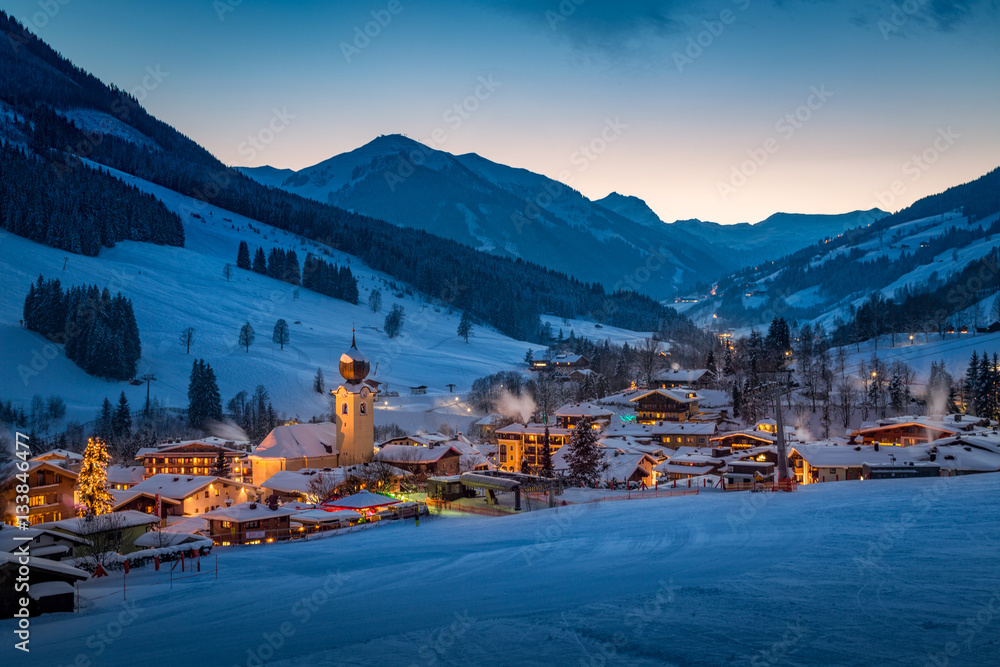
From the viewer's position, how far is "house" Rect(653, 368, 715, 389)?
337 feet

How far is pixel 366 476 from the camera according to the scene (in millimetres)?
50938

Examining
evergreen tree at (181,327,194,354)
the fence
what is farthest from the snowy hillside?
the fence

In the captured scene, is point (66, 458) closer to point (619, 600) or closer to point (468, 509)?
point (468, 509)

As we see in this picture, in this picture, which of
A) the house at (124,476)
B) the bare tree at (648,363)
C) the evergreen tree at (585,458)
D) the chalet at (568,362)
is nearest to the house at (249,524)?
the evergreen tree at (585,458)

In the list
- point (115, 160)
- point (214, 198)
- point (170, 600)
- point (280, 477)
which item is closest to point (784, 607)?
point (170, 600)

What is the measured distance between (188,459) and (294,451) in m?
10.7

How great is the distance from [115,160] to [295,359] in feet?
435

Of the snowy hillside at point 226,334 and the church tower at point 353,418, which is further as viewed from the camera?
the snowy hillside at point 226,334

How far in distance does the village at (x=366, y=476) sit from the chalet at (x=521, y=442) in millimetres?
149

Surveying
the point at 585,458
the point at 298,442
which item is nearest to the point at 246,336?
the point at 298,442

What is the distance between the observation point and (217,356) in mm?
98062

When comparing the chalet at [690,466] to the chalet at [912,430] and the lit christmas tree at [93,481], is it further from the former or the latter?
the lit christmas tree at [93,481]

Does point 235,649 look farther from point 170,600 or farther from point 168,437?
point 168,437

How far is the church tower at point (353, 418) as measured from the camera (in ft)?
203
